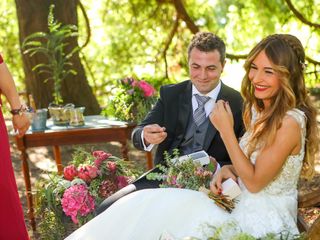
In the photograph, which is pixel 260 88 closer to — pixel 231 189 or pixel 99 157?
pixel 231 189

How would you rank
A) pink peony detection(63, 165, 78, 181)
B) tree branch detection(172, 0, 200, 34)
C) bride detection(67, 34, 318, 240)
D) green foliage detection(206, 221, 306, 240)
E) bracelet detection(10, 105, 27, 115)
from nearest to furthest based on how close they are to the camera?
green foliage detection(206, 221, 306, 240) → bride detection(67, 34, 318, 240) → bracelet detection(10, 105, 27, 115) → pink peony detection(63, 165, 78, 181) → tree branch detection(172, 0, 200, 34)

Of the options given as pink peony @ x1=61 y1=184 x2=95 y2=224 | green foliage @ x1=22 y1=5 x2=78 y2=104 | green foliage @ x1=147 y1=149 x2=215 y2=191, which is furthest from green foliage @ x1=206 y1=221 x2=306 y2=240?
green foliage @ x1=22 y1=5 x2=78 y2=104

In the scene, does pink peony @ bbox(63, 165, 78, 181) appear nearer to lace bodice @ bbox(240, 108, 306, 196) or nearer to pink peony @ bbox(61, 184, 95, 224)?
pink peony @ bbox(61, 184, 95, 224)

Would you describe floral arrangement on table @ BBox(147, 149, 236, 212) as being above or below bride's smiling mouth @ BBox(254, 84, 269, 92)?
below

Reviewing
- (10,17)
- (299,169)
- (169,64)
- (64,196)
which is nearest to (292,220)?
(299,169)

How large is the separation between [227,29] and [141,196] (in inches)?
323

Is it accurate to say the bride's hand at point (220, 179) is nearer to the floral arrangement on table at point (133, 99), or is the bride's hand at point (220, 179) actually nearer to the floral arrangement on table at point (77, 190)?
the floral arrangement on table at point (77, 190)

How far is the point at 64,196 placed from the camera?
3.36 m

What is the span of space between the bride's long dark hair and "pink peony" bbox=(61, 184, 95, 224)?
46.2 inches

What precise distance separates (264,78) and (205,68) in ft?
2.86

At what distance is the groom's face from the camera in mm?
3355

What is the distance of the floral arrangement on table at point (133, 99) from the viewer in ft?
15.0

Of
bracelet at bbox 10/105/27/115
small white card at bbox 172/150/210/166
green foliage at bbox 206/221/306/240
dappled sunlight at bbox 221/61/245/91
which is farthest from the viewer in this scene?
dappled sunlight at bbox 221/61/245/91

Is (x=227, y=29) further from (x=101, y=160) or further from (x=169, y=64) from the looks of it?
(x=101, y=160)
